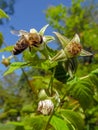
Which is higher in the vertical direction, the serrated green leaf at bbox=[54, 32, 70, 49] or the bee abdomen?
the bee abdomen

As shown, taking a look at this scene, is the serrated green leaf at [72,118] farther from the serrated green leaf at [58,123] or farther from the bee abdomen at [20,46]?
the bee abdomen at [20,46]

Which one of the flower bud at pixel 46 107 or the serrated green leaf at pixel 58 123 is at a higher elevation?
the flower bud at pixel 46 107

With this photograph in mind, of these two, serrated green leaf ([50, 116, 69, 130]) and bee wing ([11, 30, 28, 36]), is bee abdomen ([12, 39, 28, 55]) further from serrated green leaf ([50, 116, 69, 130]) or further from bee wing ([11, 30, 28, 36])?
serrated green leaf ([50, 116, 69, 130])

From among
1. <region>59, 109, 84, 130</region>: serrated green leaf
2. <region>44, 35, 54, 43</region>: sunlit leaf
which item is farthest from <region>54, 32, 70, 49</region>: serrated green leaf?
<region>59, 109, 84, 130</region>: serrated green leaf

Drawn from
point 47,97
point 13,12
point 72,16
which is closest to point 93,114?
point 47,97

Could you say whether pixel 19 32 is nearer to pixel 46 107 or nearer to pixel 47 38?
pixel 47 38

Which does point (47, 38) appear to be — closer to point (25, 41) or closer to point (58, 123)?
point (25, 41)

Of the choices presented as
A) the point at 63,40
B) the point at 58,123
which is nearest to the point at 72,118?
the point at 58,123

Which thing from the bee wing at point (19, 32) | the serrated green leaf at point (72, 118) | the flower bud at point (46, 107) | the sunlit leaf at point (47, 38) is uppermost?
the bee wing at point (19, 32)

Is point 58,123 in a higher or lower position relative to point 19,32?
lower

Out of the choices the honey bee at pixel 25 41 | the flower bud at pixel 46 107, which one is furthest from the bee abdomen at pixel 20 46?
the flower bud at pixel 46 107
